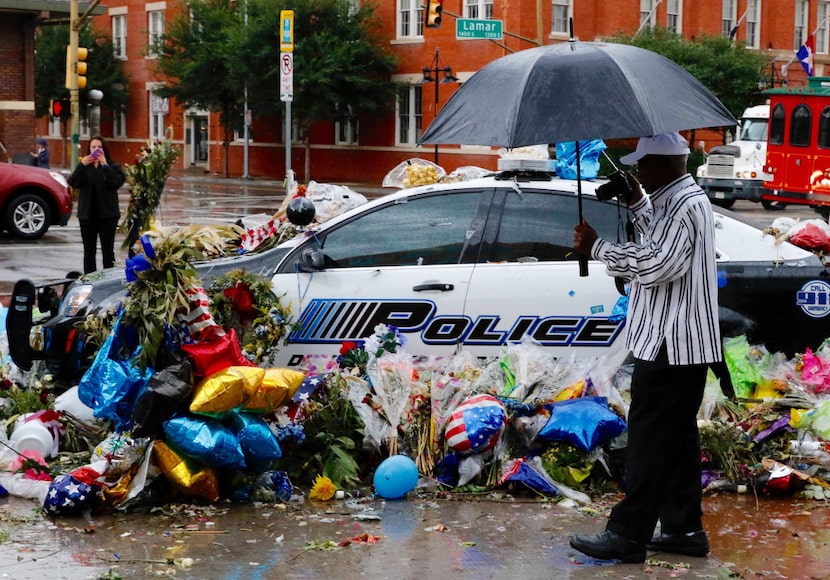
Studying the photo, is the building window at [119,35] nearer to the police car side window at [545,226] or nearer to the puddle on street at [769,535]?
the police car side window at [545,226]

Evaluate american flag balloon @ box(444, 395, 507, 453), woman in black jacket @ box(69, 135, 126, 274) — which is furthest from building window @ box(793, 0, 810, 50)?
american flag balloon @ box(444, 395, 507, 453)

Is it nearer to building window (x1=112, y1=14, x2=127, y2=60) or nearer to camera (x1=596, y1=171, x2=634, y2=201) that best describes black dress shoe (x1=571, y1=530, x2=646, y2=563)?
camera (x1=596, y1=171, x2=634, y2=201)

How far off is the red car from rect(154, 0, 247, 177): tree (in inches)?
905

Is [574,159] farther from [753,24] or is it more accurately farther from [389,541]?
[753,24]

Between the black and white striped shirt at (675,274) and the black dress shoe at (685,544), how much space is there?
2.81ft

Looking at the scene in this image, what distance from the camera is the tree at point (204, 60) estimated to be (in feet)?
144

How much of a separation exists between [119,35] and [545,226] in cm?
5181

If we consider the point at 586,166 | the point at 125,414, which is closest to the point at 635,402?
the point at 125,414

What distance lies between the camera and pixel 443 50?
40000 millimetres

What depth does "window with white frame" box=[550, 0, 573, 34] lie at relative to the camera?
3841cm

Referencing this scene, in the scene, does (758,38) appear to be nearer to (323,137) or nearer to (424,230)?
(323,137)

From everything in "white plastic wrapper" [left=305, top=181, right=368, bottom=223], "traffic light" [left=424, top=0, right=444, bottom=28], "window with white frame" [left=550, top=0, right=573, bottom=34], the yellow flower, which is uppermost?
"window with white frame" [left=550, top=0, right=573, bottom=34]

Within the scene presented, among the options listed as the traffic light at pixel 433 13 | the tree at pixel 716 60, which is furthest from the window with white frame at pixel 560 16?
A: the traffic light at pixel 433 13

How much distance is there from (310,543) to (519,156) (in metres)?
3.28
